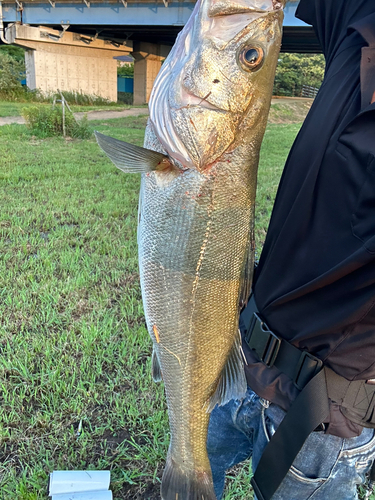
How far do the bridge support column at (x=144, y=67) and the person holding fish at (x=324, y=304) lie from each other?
27.4m

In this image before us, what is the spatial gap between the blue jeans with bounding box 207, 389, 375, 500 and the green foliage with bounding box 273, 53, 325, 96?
38.9m

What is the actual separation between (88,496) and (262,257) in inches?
62.6

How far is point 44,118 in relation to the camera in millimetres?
10492

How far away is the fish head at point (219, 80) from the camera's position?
1.30 meters

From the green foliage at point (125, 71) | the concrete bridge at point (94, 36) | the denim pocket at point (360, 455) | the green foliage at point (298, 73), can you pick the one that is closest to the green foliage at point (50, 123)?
the concrete bridge at point (94, 36)

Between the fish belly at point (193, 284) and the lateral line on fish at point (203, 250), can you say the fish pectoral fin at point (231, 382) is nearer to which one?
the fish belly at point (193, 284)

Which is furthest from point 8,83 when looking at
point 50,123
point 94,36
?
point 50,123

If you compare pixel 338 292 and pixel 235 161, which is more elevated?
pixel 235 161

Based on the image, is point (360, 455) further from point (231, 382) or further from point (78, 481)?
point (78, 481)

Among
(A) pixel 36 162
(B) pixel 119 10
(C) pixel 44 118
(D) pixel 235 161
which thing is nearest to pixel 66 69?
(B) pixel 119 10

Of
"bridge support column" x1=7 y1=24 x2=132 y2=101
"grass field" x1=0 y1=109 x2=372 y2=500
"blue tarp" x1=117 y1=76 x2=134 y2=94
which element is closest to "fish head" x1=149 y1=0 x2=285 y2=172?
"grass field" x1=0 y1=109 x2=372 y2=500

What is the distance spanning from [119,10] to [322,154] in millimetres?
21608

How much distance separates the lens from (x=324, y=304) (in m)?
1.18

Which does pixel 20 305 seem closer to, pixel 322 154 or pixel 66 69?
pixel 322 154
